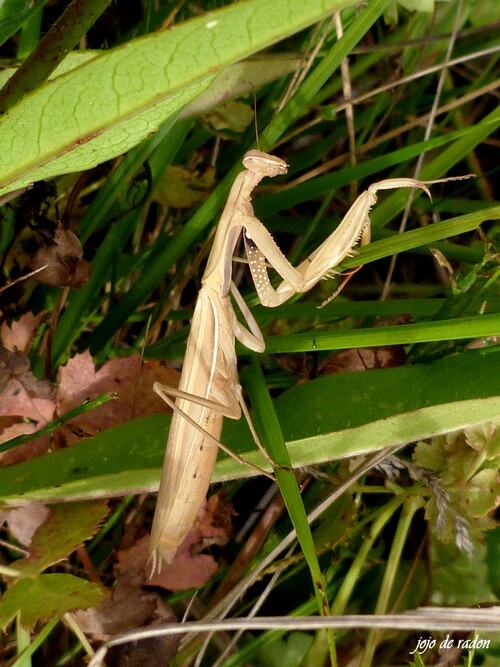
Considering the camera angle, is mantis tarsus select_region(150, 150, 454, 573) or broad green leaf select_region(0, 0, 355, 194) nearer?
broad green leaf select_region(0, 0, 355, 194)

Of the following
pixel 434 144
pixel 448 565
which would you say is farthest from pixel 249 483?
pixel 434 144

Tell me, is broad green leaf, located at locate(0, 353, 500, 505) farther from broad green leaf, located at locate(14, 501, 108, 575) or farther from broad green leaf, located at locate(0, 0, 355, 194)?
broad green leaf, located at locate(0, 0, 355, 194)

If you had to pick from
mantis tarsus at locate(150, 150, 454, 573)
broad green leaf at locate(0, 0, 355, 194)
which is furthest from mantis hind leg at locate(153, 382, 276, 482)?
broad green leaf at locate(0, 0, 355, 194)

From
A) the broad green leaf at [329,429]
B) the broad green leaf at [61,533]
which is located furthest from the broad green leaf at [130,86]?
the broad green leaf at [61,533]

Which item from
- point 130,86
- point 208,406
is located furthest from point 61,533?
point 130,86

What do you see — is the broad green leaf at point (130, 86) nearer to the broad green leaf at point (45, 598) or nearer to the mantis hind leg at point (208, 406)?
the mantis hind leg at point (208, 406)

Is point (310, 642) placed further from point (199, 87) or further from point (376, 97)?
point (376, 97)

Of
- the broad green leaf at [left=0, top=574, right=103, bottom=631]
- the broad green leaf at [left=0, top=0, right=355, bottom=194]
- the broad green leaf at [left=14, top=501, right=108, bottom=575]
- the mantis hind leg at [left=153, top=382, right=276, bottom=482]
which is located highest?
the broad green leaf at [left=0, top=0, right=355, bottom=194]

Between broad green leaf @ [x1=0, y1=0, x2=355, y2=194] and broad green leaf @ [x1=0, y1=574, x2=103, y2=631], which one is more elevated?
broad green leaf @ [x1=0, y1=0, x2=355, y2=194]
